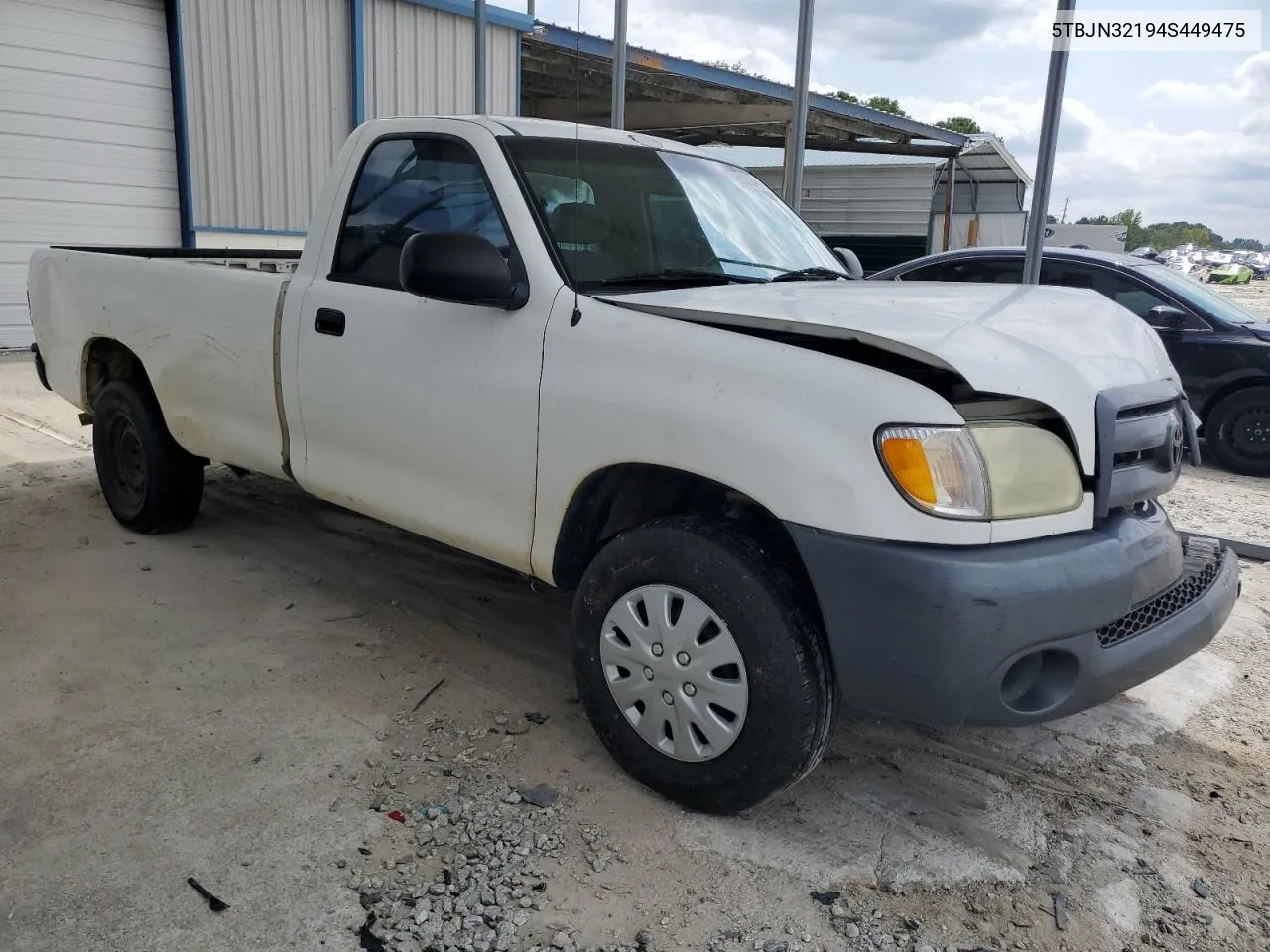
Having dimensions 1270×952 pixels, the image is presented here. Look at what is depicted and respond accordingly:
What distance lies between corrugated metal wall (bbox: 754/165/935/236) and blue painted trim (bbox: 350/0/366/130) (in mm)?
10818

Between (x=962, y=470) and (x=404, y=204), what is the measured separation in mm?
2381

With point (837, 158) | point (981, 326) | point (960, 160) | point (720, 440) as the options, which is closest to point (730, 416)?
point (720, 440)

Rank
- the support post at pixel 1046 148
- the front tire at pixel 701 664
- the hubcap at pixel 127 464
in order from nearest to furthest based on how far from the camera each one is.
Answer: the front tire at pixel 701 664 < the support post at pixel 1046 148 < the hubcap at pixel 127 464

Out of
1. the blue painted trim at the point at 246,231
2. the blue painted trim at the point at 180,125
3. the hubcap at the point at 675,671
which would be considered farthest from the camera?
the blue painted trim at the point at 246,231

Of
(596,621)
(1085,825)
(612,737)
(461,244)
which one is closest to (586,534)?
(596,621)

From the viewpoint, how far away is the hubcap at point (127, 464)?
5250 mm

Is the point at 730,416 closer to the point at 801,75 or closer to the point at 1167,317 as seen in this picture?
the point at 801,75

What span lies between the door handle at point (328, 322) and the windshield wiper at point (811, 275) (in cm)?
161

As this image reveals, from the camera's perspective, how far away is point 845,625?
255cm

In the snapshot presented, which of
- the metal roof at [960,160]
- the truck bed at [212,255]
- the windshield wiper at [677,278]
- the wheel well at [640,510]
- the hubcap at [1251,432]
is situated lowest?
the hubcap at [1251,432]

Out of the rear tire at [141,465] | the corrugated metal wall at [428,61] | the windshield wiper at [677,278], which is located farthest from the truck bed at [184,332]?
the corrugated metal wall at [428,61]

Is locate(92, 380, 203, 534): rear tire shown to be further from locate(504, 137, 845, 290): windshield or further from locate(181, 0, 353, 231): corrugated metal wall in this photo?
locate(181, 0, 353, 231): corrugated metal wall

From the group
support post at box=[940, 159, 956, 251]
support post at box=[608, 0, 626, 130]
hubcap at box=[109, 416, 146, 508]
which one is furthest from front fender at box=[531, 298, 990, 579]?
support post at box=[940, 159, 956, 251]

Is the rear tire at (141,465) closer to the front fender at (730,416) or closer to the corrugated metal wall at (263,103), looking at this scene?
the front fender at (730,416)
